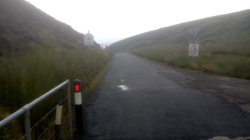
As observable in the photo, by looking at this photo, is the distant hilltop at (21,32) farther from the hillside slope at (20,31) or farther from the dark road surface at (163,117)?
the dark road surface at (163,117)

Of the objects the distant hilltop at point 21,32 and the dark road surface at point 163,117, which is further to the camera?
the distant hilltop at point 21,32

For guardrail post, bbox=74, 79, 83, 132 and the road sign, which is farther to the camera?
the road sign

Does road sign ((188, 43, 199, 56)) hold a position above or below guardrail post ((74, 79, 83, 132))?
above

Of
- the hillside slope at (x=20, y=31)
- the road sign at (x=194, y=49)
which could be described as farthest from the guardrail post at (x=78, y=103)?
the road sign at (x=194, y=49)

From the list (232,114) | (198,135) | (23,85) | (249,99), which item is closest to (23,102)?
(23,85)

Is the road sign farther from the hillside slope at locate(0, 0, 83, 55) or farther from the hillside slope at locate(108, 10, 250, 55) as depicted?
the hillside slope at locate(0, 0, 83, 55)

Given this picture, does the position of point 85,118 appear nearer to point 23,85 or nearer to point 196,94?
point 23,85

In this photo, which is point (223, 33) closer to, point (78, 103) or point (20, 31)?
point (20, 31)

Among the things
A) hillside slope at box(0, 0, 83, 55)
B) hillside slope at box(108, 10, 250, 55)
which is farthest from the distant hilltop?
hillside slope at box(108, 10, 250, 55)

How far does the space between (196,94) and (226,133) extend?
3.74 metres

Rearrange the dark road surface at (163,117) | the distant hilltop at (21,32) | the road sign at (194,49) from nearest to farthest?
the dark road surface at (163,117) < the distant hilltop at (21,32) < the road sign at (194,49)

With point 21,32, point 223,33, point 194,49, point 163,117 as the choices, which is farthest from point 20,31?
point 223,33

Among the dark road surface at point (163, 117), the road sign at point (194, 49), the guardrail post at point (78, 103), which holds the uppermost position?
the road sign at point (194, 49)

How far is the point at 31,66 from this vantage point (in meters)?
6.86
